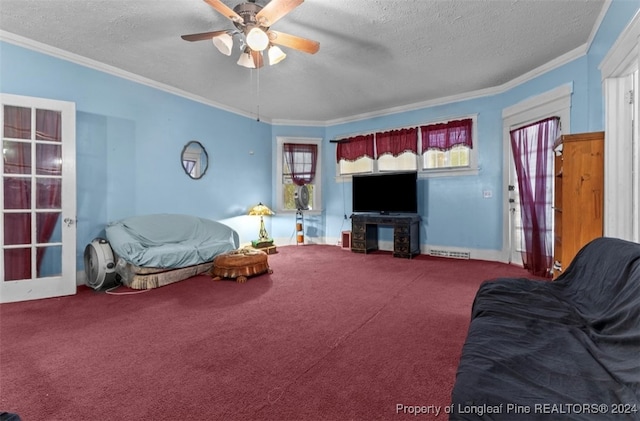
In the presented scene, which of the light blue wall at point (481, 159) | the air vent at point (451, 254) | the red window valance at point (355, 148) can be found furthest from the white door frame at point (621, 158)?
the red window valance at point (355, 148)

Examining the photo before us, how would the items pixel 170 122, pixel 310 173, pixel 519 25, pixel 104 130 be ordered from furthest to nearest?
pixel 310 173
pixel 170 122
pixel 104 130
pixel 519 25

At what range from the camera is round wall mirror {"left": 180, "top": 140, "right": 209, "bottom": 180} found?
468 cm

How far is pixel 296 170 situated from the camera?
6.26 meters

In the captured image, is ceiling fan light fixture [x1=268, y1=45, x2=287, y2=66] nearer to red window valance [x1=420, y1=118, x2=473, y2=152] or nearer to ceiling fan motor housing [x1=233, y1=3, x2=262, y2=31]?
ceiling fan motor housing [x1=233, y1=3, x2=262, y2=31]

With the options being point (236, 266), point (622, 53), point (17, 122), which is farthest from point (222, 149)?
point (622, 53)

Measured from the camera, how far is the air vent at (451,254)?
15.9ft

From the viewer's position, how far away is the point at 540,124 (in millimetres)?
3775

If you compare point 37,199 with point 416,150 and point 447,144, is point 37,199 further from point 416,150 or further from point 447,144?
point 447,144

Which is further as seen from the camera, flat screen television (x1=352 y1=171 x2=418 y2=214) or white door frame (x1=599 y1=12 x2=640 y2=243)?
flat screen television (x1=352 y1=171 x2=418 y2=214)

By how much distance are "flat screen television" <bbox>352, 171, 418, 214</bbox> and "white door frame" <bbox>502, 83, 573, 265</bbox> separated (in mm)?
1314

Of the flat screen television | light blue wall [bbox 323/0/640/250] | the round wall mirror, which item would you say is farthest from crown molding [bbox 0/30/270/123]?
light blue wall [bbox 323/0/640/250]

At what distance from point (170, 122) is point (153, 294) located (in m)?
2.63

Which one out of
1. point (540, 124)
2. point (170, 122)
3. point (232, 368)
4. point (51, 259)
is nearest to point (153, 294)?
point (51, 259)

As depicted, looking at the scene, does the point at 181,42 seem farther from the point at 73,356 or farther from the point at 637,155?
the point at 637,155
